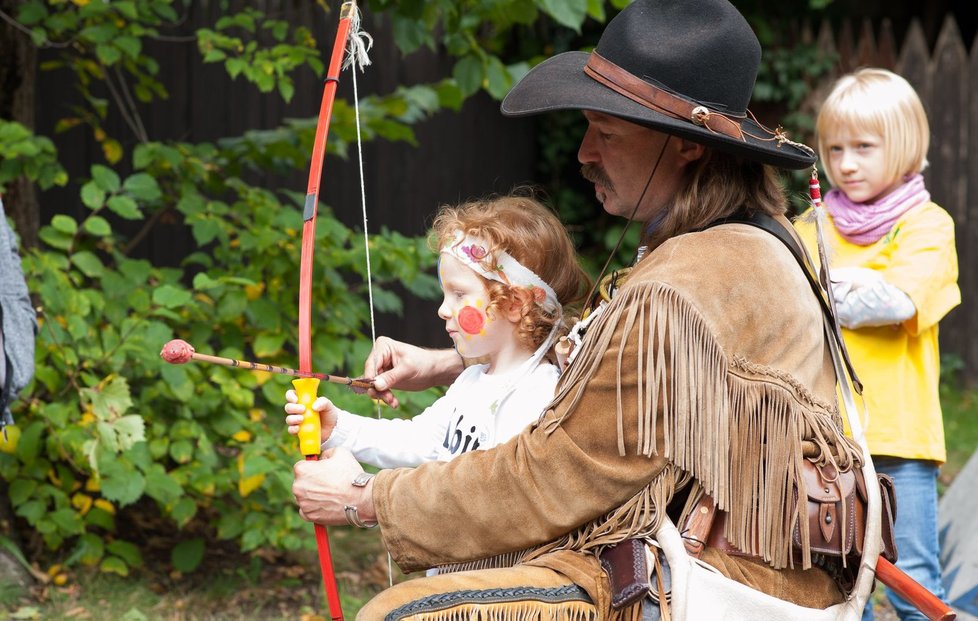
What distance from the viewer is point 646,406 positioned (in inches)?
78.0

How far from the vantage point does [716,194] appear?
225 centimetres

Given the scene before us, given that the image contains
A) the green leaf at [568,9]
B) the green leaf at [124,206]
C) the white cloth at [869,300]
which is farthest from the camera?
the green leaf at [124,206]

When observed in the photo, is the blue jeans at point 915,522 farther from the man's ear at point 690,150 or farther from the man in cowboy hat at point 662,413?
the man's ear at point 690,150

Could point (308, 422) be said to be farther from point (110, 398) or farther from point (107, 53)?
point (107, 53)

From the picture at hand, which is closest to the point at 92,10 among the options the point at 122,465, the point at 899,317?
the point at 122,465

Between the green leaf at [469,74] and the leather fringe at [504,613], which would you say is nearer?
the leather fringe at [504,613]

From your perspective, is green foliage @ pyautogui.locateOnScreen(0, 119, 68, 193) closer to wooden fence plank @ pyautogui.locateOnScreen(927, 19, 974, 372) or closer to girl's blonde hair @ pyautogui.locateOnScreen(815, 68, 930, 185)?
girl's blonde hair @ pyautogui.locateOnScreen(815, 68, 930, 185)

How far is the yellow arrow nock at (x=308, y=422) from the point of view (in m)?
2.33

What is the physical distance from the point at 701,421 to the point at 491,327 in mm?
679

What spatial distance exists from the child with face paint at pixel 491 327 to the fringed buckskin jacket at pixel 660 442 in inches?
15.5

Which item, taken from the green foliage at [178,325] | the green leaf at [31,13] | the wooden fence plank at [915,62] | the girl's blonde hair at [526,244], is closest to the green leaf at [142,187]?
the green foliage at [178,325]

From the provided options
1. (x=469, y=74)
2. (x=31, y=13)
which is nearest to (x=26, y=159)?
(x=31, y=13)

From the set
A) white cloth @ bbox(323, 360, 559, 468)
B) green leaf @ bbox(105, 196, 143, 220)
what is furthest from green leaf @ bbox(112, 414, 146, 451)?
white cloth @ bbox(323, 360, 559, 468)

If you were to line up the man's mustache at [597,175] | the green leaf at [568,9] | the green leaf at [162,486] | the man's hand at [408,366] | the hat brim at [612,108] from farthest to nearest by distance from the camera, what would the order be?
the green leaf at [162,486] < the green leaf at [568,9] < the man's hand at [408,366] < the man's mustache at [597,175] < the hat brim at [612,108]
